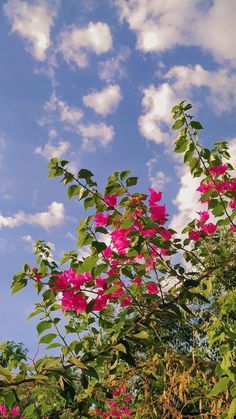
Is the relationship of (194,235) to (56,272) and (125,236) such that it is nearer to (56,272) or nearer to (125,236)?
(125,236)

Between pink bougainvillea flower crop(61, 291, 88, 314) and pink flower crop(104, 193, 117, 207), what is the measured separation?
1.93 feet

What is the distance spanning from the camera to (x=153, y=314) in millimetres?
2656

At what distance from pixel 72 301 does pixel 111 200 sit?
0.67 meters

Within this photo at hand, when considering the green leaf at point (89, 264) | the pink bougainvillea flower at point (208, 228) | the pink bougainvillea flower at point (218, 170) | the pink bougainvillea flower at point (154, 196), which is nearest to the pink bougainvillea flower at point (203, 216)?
the pink bougainvillea flower at point (208, 228)

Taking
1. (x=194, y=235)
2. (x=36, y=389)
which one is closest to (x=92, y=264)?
(x=36, y=389)

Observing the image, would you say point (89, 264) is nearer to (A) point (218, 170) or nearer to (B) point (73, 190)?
(B) point (73, 190)

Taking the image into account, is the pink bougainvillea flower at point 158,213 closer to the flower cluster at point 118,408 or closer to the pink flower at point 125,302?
the pink flower at point 125,302

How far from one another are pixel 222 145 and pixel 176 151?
1.88 ft

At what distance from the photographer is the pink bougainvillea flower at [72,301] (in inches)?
109

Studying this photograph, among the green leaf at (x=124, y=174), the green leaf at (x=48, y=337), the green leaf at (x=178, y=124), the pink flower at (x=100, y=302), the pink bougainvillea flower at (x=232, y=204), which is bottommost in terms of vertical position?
the green leaf at (x=48, y=337)

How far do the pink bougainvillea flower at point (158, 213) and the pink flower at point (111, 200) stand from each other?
0.80 feet

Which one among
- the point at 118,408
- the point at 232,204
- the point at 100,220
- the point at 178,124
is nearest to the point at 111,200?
the point at 100,220

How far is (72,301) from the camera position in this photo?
2766mm

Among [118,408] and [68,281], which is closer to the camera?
[68,281]
